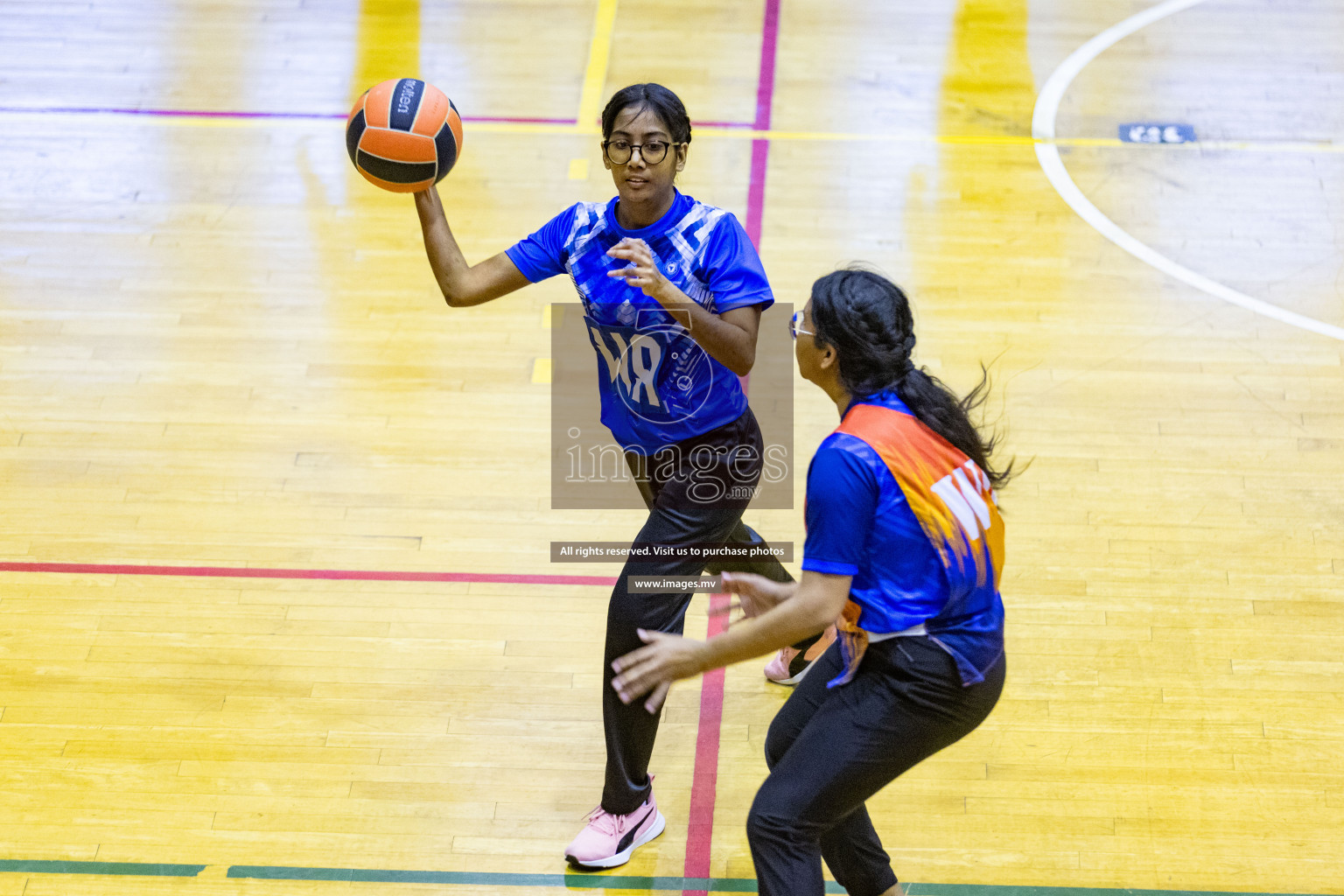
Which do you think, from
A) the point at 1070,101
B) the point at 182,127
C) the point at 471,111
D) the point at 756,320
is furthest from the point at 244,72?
the point at 756,320

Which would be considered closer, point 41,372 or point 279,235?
point 41,372

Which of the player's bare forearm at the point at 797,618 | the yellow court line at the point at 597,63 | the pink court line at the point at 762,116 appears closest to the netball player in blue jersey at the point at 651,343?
the player's bare forearm at the point at 797,618

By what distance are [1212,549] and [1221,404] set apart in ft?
3.16

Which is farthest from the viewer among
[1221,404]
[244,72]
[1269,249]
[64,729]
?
[244,72]

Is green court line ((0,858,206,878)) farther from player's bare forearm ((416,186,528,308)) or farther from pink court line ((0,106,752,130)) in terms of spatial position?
pink court line ((0,106,752,130))

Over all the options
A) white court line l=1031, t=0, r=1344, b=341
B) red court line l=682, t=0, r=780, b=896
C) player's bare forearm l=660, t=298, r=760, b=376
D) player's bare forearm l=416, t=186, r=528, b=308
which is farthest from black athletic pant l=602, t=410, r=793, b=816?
white court line l=1031, t=0, r=1344, b=341

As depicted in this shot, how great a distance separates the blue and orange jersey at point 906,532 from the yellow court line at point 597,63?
5.18 meters

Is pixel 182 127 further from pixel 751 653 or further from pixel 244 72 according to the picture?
pixel 751 653

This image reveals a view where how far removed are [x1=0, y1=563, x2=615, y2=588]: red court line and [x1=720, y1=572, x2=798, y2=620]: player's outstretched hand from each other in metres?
1.85

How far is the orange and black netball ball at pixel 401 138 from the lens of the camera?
12.6 ft

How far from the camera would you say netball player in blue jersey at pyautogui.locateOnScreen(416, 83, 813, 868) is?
11.6 ft

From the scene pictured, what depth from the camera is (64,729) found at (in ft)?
14.4

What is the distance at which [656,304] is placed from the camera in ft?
11.9

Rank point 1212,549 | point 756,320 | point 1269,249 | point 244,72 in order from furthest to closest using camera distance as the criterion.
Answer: point 244,72 → point 1269,249 → point 1212,549 → point 756,320
